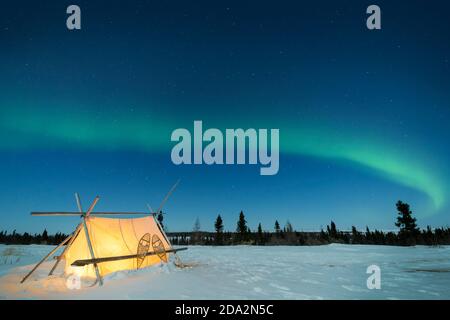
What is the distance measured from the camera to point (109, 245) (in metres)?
8.60

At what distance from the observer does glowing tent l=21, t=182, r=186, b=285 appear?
7941mm

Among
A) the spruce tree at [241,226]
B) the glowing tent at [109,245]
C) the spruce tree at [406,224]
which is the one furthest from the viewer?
the spruce tree at [241,226]

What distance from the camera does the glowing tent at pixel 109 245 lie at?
26.1ft

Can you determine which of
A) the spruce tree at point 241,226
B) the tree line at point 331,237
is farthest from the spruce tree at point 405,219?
the spruce tree at point 241,226

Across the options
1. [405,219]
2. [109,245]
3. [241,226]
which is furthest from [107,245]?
[241,226]

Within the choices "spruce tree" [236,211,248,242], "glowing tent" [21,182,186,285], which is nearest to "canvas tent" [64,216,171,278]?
"glowing tent" [21,182,186,285]

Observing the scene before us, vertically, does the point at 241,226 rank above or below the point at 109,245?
below

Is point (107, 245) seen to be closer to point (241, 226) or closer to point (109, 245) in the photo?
→ point (109, 245)

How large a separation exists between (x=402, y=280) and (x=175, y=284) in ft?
22.7

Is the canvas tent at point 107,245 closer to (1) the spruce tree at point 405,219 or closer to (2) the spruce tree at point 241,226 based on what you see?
(1) the spruce tree at point 405,219

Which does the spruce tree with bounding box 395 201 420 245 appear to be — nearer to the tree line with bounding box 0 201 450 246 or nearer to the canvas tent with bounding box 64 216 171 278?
the tree line with bounding box 0 201 450 246

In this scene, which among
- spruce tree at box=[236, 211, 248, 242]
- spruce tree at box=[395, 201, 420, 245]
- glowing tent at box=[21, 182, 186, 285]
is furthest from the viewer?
spruce tree at box=[236, 211, 248, 242]
